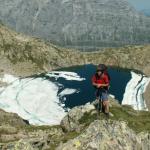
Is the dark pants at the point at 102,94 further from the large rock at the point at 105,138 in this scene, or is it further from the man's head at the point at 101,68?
the large rock at the point at 105,138

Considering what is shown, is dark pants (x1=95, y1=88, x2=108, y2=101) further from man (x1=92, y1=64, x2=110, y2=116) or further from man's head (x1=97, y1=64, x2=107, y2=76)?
man's head (x1=97, y1=64, x2=107, y2=76)

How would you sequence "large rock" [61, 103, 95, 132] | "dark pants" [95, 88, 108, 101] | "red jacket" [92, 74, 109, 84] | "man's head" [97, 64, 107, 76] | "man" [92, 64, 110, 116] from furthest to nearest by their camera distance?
"large rock" [61, 103, 95, 132] → "dark pants" [95, 88, 108, 101] → "red jacket" [92, 74, 109, 84] → "man" [92, 64, 110, 116] → "man's head" [97, 64, 107, 76]

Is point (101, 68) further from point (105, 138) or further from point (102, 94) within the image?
point (105, 138)

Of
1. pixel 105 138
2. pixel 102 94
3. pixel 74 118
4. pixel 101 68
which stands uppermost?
pixel 101 68

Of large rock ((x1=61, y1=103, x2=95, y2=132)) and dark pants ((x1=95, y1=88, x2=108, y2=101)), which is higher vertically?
dark pants ((x1=95, y1=88, x2=108, y2=101))

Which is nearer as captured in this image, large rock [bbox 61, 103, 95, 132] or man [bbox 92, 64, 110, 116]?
man [bbox 92, 64, 110, 116]

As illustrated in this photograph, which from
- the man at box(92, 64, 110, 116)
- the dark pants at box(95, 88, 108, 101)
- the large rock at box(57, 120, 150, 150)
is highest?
the man at box(92, 64, 110, 116)

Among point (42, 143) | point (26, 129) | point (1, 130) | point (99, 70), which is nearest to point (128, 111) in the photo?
point (26, 129)

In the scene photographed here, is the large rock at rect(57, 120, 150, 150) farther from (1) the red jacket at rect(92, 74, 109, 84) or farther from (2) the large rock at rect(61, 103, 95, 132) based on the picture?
(2) the large rock at rect(61, 103, 95, 132)

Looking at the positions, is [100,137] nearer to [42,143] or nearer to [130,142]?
[130,142]

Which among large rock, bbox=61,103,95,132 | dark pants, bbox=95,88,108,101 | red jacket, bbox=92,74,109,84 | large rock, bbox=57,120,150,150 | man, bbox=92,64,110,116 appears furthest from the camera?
large rock, bbox=61,103,95,132

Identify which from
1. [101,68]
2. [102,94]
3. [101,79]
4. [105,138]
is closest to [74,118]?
[102,94]

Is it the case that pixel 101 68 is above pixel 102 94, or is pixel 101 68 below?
above

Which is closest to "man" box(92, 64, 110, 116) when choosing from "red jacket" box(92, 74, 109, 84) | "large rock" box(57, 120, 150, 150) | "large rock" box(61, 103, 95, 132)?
"red jacket" box(92, 74, 109, 84)
